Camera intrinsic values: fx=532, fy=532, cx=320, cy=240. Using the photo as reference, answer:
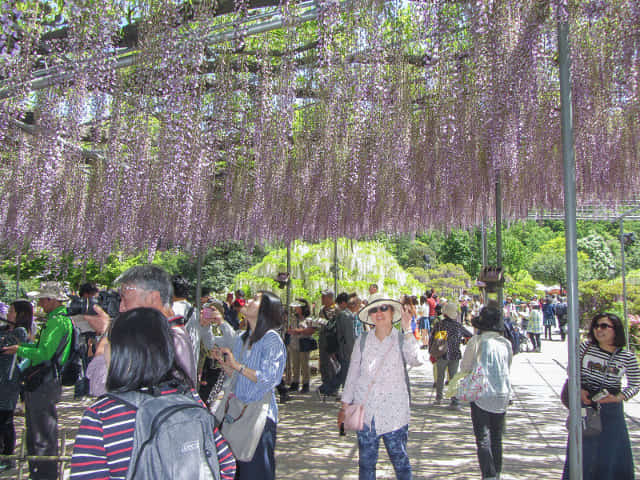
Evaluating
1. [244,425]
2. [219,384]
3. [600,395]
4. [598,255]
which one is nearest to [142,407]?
[244,425]

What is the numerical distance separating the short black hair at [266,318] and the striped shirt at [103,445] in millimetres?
1597

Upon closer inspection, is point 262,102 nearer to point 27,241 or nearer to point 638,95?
point 638,95

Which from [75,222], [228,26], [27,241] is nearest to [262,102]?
[228,26]

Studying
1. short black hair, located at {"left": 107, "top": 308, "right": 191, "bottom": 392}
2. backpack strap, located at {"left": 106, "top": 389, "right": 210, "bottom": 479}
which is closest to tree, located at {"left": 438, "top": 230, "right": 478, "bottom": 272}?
short black hair, located at {"left": 107, "top": 308, "right": 191, "bottom": 392}

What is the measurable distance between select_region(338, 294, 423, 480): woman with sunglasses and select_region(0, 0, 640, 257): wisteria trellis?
7.56ft

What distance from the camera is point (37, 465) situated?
381 centimetres

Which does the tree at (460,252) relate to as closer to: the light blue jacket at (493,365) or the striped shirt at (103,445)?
the light blue jacket at (493,365)

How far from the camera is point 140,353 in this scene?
1.61 meters

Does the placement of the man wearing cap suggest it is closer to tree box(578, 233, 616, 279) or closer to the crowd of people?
the crowd of people

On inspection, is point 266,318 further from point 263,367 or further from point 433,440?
point 433,440

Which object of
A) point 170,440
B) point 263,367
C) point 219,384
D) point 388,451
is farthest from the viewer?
point 219,384

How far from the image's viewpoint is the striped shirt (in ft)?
4.87

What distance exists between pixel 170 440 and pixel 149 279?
3.08 ft

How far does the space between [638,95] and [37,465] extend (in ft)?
16.2
